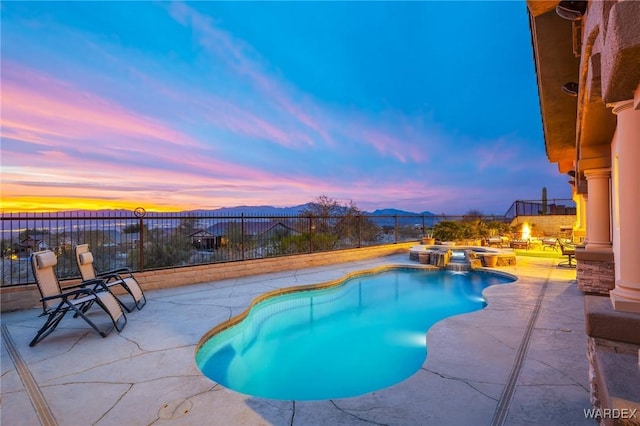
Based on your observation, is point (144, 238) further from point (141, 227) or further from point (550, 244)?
point (550, 244)

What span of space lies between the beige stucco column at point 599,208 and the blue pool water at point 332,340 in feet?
7.59

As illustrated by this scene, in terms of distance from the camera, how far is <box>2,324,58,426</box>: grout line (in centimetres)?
227

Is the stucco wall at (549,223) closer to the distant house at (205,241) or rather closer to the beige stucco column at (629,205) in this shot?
the distant house at (205,241)

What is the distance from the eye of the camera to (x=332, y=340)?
4895 millimetres

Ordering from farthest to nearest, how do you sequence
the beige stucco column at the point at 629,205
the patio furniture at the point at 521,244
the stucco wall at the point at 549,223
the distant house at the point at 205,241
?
the stucco wall at the point at 549,223 < the patio furniture at the point at 521,244 < the distant house at the point at 205,241 < the beige stucco column at the point at 629,205

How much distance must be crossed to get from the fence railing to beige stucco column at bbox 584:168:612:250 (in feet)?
21.9

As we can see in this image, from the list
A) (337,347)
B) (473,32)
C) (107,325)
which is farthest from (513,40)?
(107,325)

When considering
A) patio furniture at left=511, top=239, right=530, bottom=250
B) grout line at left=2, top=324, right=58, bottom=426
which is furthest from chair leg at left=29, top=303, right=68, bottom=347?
patio furniture at left=511, top=239, right=530, bottom=250

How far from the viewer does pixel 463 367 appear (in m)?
3.02

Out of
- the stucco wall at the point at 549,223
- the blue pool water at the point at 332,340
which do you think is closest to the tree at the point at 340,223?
the blue pool water at the point at 332,340

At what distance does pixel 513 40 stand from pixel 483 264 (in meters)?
13.2

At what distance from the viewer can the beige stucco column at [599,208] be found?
4.91 meters

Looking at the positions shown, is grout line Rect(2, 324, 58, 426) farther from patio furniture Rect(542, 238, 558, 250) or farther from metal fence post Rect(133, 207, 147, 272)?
patio furniture Rect(542, 238, 558, 250)

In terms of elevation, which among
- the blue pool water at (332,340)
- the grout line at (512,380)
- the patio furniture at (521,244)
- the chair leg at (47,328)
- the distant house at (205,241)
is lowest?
the blue pool water at (332,340)
